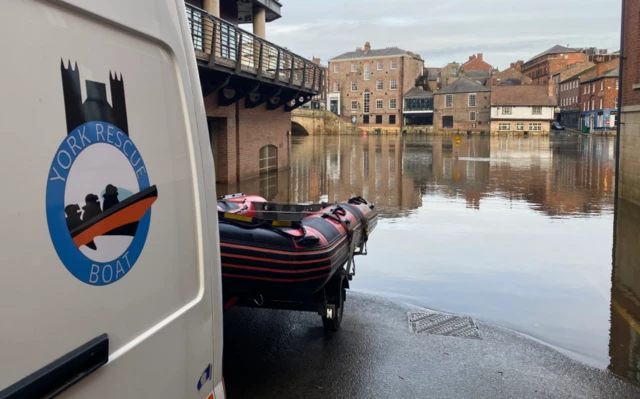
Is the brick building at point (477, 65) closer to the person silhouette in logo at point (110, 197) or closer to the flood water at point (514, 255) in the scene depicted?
the flood water at point (514, 255)

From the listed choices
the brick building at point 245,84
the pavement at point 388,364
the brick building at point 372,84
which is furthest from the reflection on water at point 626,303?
the brick building at point 372,84

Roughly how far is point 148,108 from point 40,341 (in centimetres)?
85

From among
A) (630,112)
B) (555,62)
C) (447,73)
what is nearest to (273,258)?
(630,112)

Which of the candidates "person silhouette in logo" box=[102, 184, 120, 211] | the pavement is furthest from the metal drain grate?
"person silhouette in logo" box=[102, 184, 120, 211]

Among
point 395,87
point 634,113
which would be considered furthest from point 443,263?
point 395,87

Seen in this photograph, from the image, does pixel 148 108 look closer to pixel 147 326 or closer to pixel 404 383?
pixel 147 326

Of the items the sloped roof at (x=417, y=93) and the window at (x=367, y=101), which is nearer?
the sloped roof at (x=417, y=93)

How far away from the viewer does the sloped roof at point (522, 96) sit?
8469cm

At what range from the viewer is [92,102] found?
5.70 feet

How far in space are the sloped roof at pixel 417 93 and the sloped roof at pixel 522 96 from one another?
11277 mm

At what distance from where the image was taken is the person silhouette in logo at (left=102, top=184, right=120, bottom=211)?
5.82 feet

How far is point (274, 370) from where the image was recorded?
18.0 ft

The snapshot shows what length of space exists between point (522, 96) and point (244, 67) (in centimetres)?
7443

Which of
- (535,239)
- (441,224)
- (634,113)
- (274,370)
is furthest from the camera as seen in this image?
(634,113)
